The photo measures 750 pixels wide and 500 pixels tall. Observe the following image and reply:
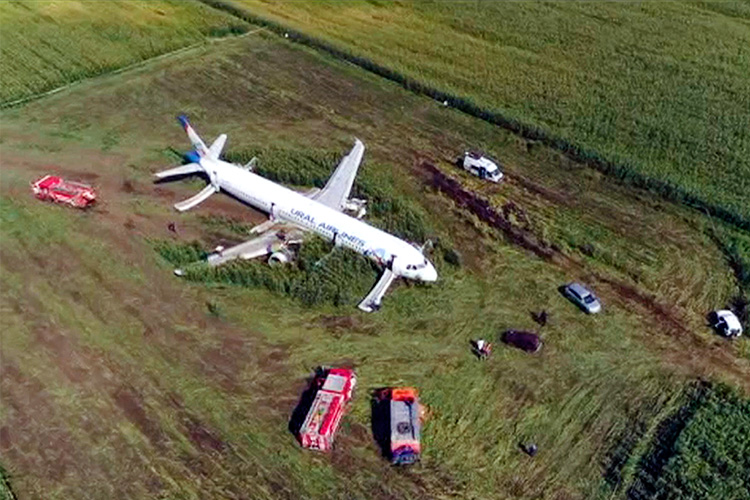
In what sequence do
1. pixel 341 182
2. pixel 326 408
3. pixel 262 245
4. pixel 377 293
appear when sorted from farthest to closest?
1. pixel 341 182
2. pixel 262 245
3. pixel 377 293
4. pixel 326 408

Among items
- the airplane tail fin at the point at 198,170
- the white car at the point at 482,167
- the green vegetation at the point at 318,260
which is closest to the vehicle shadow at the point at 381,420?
the green vegetation at the point at 318,260

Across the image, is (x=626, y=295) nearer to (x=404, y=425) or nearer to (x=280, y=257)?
(x=404, y=425)

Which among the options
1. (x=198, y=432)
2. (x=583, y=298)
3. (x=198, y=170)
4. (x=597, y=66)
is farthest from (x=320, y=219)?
(x=597, y=66)

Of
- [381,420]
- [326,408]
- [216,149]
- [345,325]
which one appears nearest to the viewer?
[326,408]

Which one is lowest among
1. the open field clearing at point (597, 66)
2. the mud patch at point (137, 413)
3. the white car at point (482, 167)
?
the mud patch at point (137, 413)

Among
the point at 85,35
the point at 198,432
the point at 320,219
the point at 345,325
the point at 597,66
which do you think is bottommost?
the point at 198,432

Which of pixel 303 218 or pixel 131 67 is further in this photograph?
pixel 131 67

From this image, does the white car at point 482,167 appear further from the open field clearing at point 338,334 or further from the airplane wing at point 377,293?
the airplane wing at point 377,293
